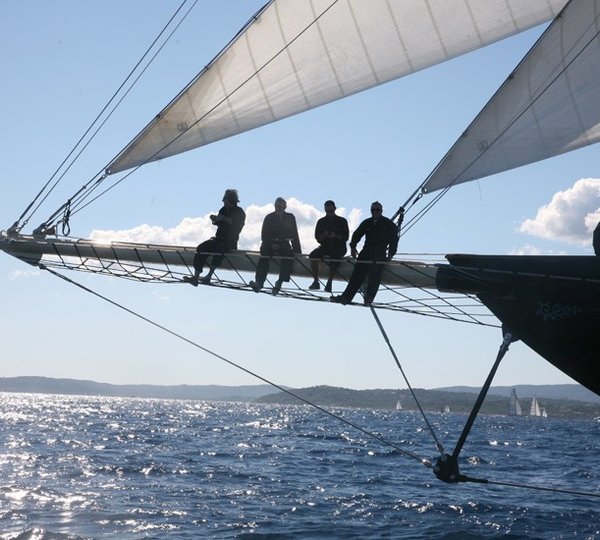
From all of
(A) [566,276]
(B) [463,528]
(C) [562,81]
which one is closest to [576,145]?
(C) [562,81]

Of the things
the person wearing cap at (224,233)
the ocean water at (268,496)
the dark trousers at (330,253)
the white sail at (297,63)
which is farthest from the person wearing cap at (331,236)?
the ocean water at (268,496)

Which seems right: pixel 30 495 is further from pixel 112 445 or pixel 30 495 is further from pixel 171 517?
pixel 112 445

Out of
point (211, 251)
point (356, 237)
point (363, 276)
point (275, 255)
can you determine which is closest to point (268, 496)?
point (211, 251)

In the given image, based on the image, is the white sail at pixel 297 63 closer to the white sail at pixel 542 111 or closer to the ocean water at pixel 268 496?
the white sail at pixel 542 111

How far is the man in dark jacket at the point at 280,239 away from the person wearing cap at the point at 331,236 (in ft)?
1.00

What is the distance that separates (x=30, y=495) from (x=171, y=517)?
15.5 ft

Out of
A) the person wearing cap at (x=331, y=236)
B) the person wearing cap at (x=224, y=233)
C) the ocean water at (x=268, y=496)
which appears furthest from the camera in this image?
the ocean water at (x=268, y=496)

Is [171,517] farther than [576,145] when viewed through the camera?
Yes

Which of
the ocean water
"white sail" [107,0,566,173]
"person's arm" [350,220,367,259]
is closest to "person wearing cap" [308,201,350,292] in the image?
"person's arm" [350,220,367,259]

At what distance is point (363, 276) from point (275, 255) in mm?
1258

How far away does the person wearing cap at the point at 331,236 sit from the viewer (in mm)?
13289

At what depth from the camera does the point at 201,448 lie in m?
43.5

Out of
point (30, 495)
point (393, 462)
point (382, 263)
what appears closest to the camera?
point (382, 263)

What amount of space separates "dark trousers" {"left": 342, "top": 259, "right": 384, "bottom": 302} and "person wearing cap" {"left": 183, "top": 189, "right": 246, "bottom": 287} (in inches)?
73.1
